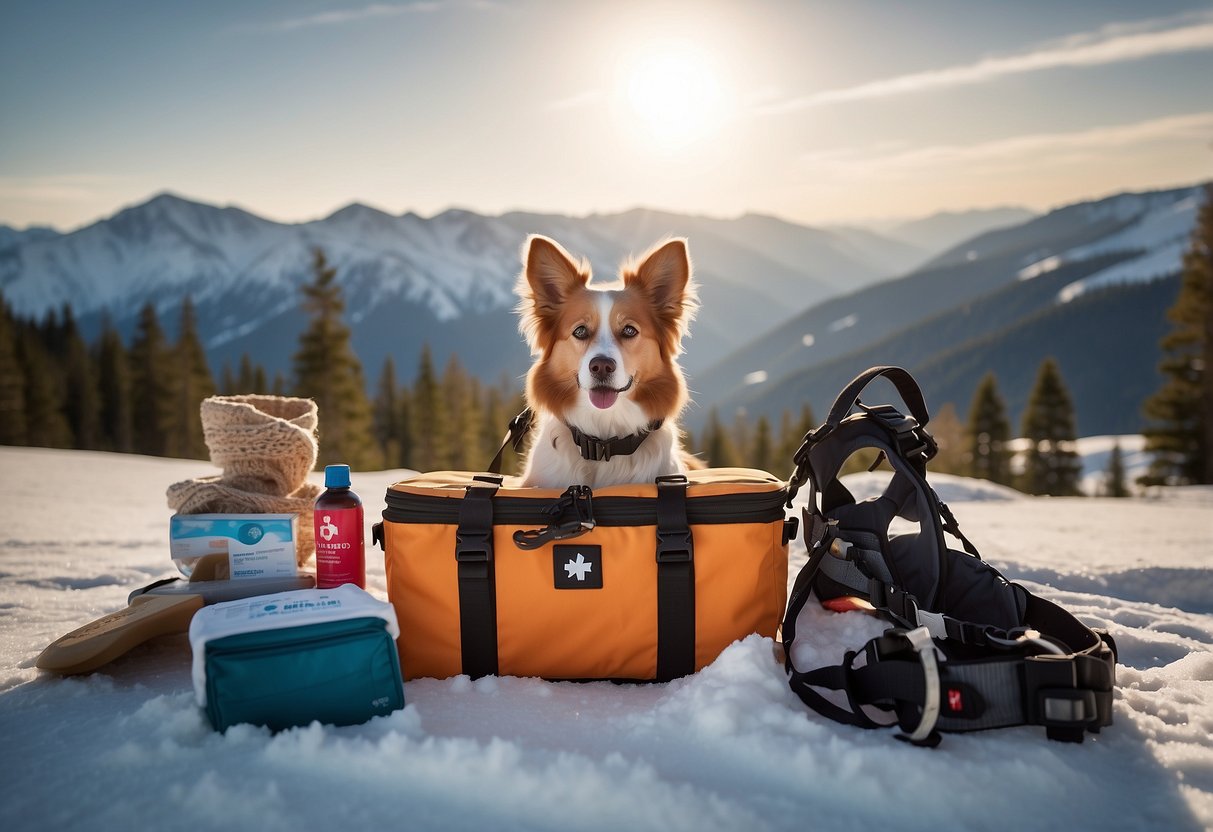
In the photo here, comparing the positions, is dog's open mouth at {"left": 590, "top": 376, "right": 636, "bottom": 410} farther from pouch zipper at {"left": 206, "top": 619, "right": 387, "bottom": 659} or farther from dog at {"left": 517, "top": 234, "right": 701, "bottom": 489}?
pouch zipper at {"left": 206, "top": 619, "right": 387, "bottom": 659}

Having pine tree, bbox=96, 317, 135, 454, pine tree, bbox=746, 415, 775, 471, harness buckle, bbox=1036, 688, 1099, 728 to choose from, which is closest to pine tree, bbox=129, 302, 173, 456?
pine tree, bbox=96, 317, 135, 454

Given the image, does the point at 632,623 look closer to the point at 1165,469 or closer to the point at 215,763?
the point at 215,763

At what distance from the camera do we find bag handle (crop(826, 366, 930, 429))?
2744mm

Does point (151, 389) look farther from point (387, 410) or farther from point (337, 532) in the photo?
point (337, 532)

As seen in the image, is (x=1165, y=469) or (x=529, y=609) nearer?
(x=529, y=609)

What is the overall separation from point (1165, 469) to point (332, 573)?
2834 centimetres

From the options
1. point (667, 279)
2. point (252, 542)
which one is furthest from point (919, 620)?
point (252, 542)

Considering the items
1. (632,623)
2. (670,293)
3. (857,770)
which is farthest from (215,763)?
(670,293)

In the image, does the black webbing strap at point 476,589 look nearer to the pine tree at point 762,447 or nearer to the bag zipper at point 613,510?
the bag zipper at point 613,510

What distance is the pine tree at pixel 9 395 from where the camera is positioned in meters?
30.7

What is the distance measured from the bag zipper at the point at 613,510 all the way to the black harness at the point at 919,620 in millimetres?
306

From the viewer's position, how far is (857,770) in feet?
6.05

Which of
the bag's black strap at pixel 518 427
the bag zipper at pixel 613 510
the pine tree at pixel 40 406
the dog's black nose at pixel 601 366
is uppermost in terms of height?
the pine tree at pixel 40 406

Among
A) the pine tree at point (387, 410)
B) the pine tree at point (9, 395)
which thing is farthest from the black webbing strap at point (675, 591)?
the pine tree at point (387, 410)
